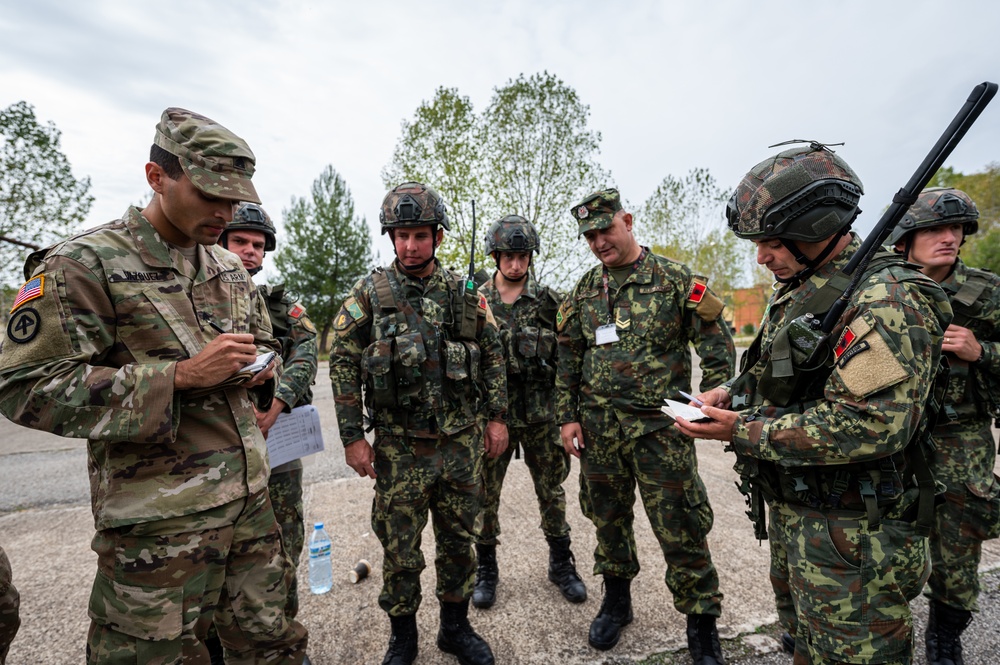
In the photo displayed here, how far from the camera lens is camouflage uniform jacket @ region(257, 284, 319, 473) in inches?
115

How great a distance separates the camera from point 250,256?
3.24 metres

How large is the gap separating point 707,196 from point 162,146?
27244 mm

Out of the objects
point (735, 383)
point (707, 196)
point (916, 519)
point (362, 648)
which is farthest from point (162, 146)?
point (707, 196)

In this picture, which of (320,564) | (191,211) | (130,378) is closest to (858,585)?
(130,378)

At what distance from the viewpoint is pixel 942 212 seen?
286 centimetres

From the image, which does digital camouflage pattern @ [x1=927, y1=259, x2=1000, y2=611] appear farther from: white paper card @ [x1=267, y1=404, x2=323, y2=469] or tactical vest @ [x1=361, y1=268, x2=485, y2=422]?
white paper card @ [x1=267, y1=404, x2=323, y2=469]

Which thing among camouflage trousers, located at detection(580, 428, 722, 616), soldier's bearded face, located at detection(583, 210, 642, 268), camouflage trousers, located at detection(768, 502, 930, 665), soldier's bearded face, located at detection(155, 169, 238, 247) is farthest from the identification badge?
soldier's bearded face, located at detection(155, 169, 238, 247)

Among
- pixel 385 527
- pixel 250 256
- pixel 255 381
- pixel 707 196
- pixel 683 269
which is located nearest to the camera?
pixel 255 381

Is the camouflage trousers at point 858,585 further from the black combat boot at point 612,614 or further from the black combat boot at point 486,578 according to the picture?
the black combat boot at point 486,578

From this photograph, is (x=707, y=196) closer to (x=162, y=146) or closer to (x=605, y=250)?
(x=605, y=250)

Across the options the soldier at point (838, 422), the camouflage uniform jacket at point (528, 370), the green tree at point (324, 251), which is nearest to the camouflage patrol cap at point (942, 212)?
the soldier at point (838, 422)

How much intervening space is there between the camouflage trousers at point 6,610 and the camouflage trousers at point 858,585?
312 centimetres

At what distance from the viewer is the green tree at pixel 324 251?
27.3m

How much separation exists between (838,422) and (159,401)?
2.19 meters
